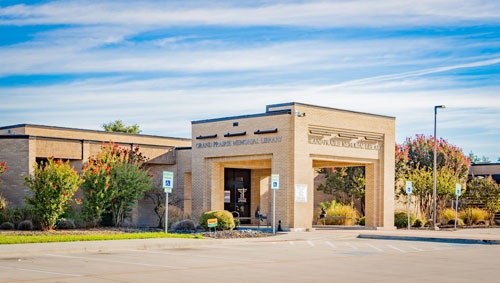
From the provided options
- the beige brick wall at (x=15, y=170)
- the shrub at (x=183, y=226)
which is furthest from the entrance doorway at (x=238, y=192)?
the beige brick wall at (x=15, y=170)

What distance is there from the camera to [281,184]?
114 feet

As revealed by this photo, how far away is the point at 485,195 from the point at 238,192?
57.7ft

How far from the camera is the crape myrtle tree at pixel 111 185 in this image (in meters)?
33.5

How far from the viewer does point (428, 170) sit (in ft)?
168

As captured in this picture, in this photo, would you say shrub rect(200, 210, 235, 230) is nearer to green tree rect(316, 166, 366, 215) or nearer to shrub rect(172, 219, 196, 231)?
shrub rect(172, 219, 196, 231)

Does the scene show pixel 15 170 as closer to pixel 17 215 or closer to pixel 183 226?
pixel 17 215

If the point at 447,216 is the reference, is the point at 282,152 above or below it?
above

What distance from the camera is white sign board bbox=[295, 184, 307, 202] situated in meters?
34.1

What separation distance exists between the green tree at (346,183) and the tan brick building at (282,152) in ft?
15.5

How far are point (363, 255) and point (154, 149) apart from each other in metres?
23.8

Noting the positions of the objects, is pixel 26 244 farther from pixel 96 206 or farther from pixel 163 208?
pixel 163 208

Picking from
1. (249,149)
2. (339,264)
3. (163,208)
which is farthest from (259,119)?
(339,264)

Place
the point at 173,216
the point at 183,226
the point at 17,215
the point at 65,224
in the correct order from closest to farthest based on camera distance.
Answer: the point at 17,215
the point at 65,224
the point at 183,226
the point at 173,216

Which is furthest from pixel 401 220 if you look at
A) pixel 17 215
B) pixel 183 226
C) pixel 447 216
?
pixel 17 215
